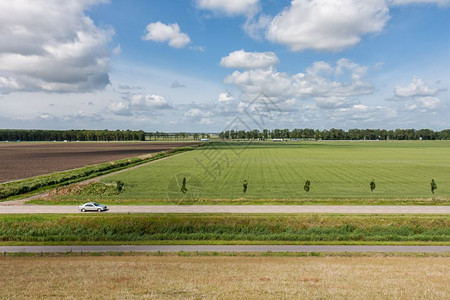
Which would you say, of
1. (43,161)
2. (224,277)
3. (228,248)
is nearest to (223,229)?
(228,248)

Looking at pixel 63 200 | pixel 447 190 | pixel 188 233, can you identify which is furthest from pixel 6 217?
pixel 447 190

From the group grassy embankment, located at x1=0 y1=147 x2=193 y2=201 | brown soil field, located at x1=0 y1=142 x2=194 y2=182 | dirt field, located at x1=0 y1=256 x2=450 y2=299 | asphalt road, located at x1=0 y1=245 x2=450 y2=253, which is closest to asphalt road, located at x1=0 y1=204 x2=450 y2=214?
grassy embankment, located at x1=0 y1=147 x2=193 y2=201

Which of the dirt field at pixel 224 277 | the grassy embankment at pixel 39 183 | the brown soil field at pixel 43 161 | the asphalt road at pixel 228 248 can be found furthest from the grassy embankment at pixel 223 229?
the brown soil field at pixel 43 161

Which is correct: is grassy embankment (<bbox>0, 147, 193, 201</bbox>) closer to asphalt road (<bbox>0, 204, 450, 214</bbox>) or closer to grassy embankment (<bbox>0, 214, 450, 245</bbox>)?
asphalt road (<bbox>0, 204, 450, 214</bbox>)

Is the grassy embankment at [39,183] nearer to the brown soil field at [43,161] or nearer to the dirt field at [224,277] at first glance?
the brown soil field at [43,161]

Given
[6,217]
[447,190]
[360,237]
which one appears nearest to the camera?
[360,237]

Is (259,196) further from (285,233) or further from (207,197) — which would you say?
(285,233)
